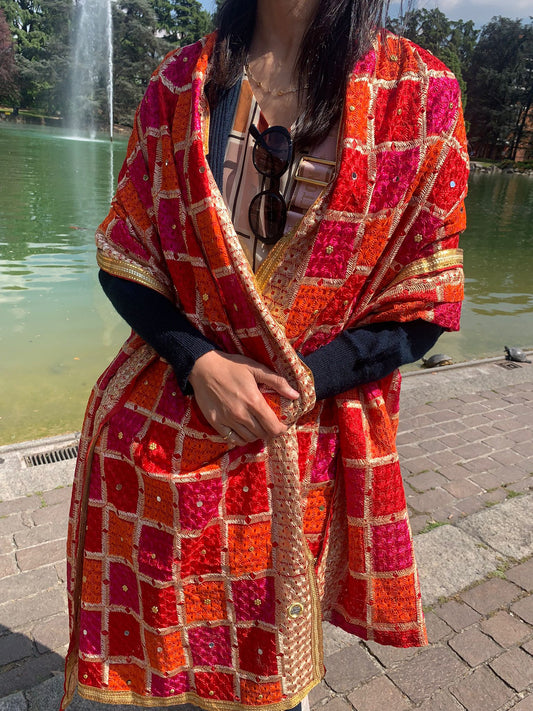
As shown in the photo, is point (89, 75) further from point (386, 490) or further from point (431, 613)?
point (386, 490)

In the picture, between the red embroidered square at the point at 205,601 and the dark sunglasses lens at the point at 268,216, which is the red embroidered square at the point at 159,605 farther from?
the dark sunglasses lens at the point at 268,216

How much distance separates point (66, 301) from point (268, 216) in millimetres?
6136

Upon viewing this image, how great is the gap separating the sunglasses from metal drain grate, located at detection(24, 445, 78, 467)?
2.71 metres

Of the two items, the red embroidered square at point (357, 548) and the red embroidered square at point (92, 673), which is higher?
the red embroidered square at point (357, 548)

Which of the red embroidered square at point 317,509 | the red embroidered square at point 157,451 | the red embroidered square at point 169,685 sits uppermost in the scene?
the red embroidered square at point 157,451

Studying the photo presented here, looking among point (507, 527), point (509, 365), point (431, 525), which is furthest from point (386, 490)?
point (509, 365)

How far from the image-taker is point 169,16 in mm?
60719

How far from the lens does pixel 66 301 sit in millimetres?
6895

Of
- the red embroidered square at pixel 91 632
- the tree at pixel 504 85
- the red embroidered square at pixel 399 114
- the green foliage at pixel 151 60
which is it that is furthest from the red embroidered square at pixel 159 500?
the tree at pixel 504 85

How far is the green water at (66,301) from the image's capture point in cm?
475

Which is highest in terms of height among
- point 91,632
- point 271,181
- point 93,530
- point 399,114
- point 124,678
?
point 399,114

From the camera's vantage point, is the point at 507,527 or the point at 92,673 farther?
the point at 507,527

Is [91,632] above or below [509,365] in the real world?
above

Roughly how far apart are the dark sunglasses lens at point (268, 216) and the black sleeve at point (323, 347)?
25cm
